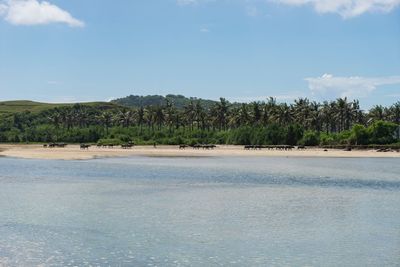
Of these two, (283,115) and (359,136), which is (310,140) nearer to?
(359,136)

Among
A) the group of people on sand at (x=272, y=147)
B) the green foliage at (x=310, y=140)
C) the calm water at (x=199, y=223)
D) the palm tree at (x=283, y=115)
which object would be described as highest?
the palm tree at (x=283, y=115)

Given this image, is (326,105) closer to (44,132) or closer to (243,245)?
(44,132)

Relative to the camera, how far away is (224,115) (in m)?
169

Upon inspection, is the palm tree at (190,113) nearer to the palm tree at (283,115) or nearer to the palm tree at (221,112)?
the palm tree at (221,112)

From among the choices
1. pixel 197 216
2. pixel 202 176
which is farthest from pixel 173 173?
pixel 197 216

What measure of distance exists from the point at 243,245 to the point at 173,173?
1616 inches

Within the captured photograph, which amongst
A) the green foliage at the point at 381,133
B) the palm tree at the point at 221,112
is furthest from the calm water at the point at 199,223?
the palm tree at the point at 221,112

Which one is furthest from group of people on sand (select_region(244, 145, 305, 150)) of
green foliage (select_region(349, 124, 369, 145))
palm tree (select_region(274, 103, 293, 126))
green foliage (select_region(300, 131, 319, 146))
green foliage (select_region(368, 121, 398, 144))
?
palm tree (select_region(274, 103, 293, 126))

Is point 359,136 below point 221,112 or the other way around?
below

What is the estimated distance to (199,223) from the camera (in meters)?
29.5

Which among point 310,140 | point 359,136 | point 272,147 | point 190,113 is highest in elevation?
point 190,113

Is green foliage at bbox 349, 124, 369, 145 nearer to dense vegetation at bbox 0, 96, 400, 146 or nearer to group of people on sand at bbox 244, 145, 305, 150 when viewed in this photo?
dense vegetation at bbox 0, 96, 400, 146

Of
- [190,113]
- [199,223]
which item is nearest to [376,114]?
[190,113]

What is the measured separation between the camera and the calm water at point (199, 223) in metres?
22.0
